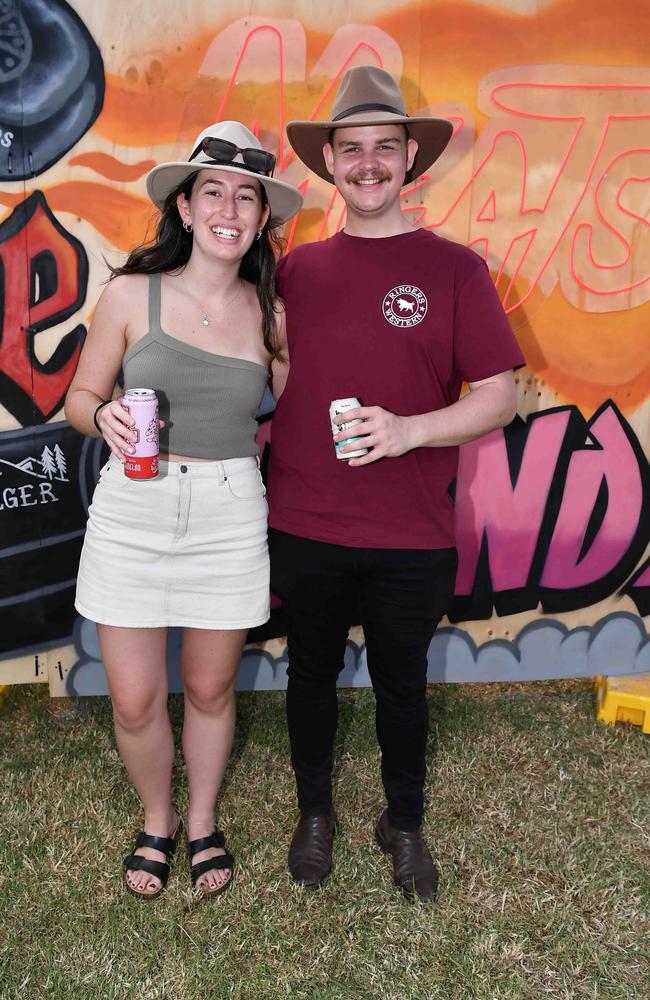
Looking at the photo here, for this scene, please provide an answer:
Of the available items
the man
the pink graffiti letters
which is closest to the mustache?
the man

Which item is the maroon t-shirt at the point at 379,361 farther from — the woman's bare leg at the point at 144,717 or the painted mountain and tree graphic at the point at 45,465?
the painted mountain and tree graphic at the point at 45,465

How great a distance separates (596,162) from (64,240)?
2311 millimetres

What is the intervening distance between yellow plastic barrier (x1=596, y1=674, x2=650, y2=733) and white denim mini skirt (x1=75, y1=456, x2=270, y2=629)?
7.36ft

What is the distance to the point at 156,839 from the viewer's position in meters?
3.00

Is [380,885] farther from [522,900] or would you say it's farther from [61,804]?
[61,804]

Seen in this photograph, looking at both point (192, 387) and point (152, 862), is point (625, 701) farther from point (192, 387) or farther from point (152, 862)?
point (192, 387)

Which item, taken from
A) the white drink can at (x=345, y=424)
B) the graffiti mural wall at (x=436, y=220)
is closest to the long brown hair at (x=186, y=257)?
the white drink can at (x=345, y=424)

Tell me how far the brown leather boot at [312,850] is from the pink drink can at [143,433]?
5.02 feet

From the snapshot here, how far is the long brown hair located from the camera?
2.59 meters

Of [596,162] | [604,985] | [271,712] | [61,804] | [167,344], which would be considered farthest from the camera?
[271,712]

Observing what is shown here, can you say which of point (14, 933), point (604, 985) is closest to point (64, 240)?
point (14, 933)

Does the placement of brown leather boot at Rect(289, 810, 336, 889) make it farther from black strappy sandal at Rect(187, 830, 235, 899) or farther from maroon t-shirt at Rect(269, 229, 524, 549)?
maroon t-shirt at Rect(269, 229, 524, 549)

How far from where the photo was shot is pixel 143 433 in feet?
7.61

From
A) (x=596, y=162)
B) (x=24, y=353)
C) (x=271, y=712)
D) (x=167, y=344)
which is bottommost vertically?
(x=271, y=712)
